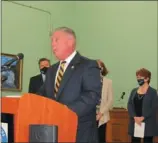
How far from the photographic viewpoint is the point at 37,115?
6.12 ft

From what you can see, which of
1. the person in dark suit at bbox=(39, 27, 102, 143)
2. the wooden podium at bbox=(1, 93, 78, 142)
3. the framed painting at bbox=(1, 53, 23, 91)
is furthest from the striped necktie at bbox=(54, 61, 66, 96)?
the framed painting at bbox=(1, 53, 23, 91)

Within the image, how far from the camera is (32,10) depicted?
7562 millimetres

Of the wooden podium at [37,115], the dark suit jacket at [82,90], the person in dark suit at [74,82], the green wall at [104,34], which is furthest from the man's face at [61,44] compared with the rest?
the green wall at [104,34]

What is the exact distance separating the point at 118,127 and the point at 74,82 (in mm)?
4559

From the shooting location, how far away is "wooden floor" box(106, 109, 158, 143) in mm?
6730

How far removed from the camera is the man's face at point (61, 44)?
7.70 feet

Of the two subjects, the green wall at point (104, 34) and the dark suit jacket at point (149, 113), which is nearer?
the dark suit jacket at point (149, 113)

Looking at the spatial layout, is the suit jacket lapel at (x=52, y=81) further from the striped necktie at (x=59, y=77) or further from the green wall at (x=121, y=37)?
the green wall at (x=121, y=37)

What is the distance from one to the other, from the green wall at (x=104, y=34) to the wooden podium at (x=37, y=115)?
16.6 ft

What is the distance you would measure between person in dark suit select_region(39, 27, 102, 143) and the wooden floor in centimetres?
426

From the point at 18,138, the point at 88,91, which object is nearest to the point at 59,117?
the point at 18,138

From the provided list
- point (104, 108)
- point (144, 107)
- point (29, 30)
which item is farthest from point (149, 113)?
point (29, 30)

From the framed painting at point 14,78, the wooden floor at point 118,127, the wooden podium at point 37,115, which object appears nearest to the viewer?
the wooden podium at point 37,115

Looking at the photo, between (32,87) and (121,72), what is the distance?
2.97 m
